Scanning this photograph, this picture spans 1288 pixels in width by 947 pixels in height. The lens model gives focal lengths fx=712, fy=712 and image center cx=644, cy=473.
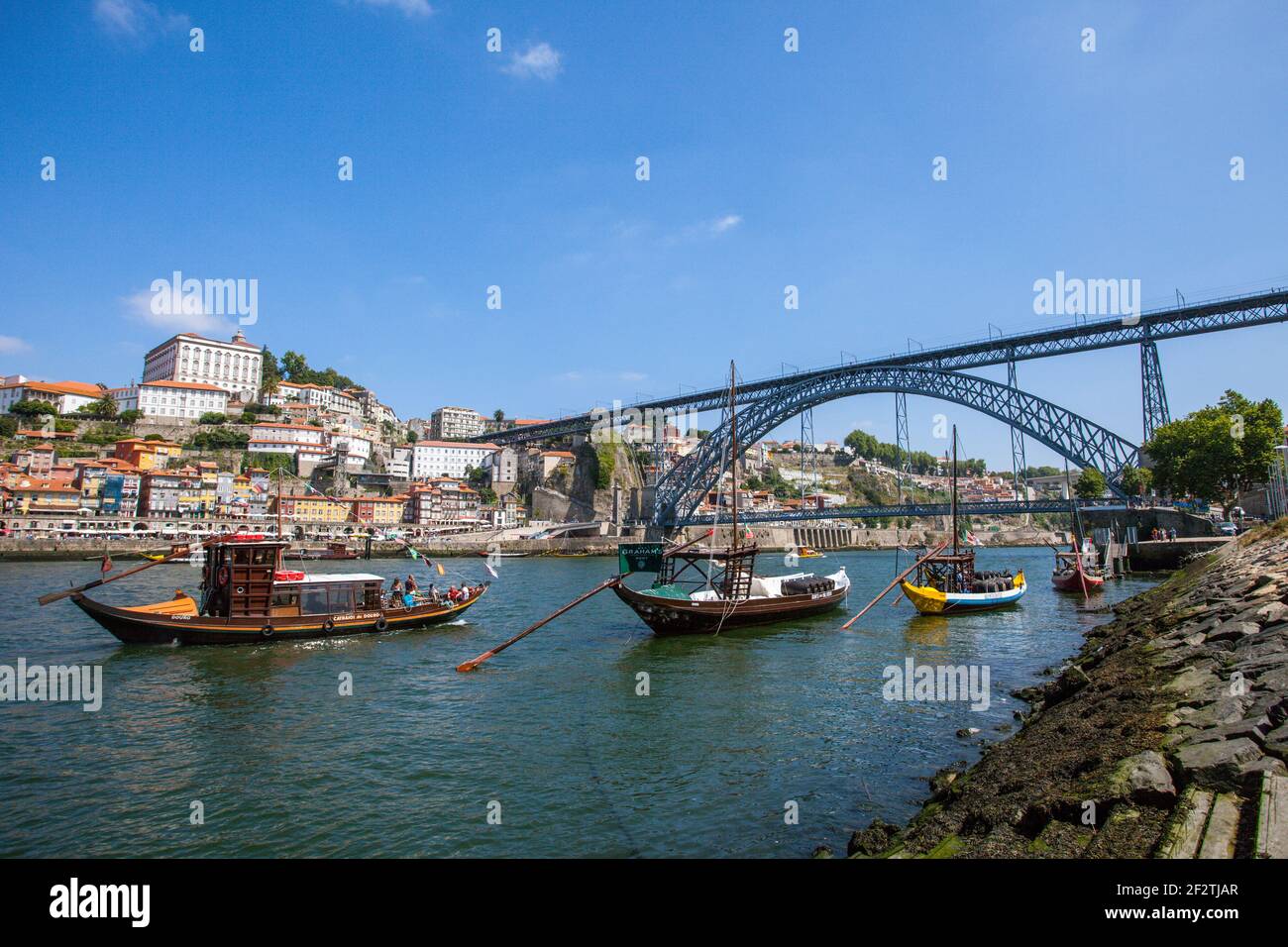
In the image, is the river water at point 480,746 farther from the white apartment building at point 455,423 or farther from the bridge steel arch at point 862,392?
the white apartment building at point 455,423

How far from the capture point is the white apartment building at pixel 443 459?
101m

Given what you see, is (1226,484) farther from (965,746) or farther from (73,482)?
(73,482)

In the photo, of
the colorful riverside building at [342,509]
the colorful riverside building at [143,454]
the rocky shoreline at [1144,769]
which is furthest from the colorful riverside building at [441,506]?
the rocky shoreline at [1144,769]

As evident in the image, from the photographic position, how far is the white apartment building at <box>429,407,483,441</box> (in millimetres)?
127250

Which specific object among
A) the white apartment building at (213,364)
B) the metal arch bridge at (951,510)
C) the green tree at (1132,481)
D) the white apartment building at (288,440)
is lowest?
the metal arch bridge at (951,510)

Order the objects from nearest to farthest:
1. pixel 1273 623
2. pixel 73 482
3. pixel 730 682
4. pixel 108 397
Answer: pixel 1273 623, pixel 730 682, pixel 73 482, pixel 108 397

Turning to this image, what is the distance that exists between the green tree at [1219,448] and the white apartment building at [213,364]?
102m

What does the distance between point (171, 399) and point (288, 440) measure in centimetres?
1650

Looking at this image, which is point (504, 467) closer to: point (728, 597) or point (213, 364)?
point (213, 364)

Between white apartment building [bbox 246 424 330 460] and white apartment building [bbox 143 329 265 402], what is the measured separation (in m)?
15.6

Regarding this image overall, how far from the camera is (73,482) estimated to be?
6475 cm
